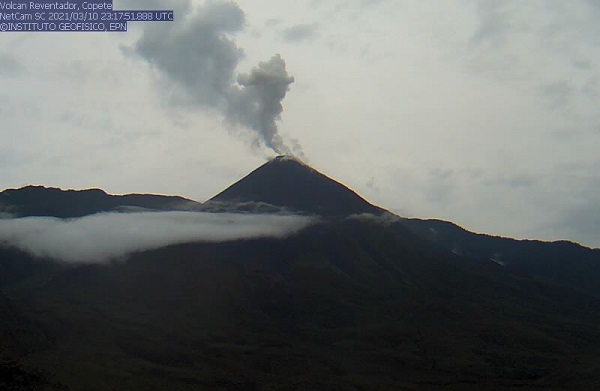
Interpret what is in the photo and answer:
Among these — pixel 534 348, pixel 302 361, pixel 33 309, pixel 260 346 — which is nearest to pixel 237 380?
pixel 302 361

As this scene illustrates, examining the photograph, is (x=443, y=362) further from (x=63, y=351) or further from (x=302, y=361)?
(x=63, y=351)

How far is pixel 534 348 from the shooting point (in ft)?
648

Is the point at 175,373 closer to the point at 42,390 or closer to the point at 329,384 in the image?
the point at 329,384

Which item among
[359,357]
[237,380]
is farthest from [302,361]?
[237,380]

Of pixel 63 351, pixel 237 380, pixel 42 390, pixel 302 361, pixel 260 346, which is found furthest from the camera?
pixel 260 346

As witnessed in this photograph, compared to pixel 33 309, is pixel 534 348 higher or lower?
lower

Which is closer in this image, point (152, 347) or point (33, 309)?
point (152, 347)

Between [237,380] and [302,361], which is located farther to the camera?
[302,361]

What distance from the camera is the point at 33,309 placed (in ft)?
630

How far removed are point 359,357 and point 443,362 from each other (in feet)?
69.5

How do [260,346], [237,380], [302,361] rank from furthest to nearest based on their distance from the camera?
[260,346] < [302,361] < [237,380]

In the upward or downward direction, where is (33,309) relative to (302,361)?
upward

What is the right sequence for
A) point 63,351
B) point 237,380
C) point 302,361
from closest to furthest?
point 237,380 → point 63,351 → point 302,361

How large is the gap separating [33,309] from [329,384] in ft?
300
